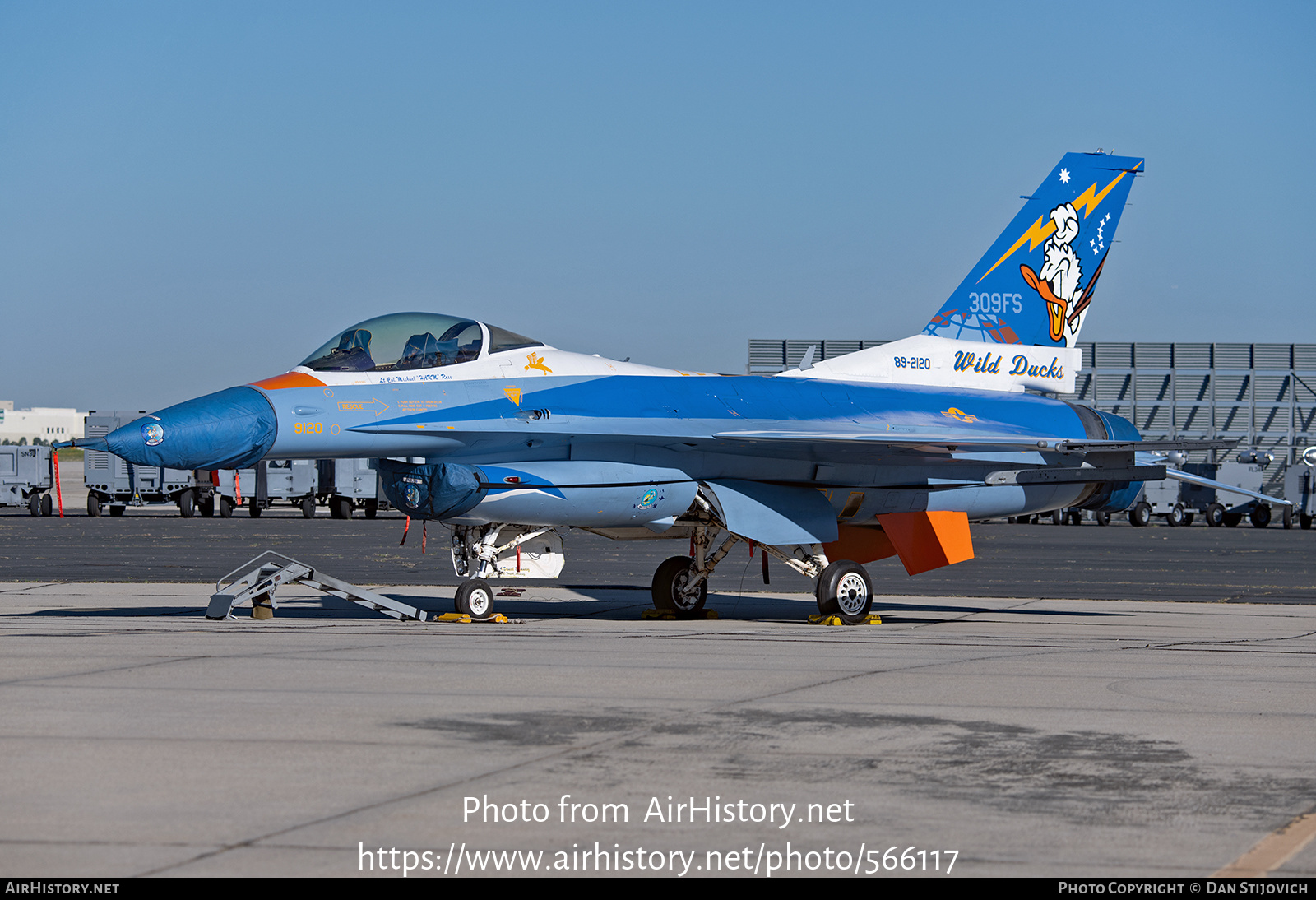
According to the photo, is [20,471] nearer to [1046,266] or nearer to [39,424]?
[1046,266]

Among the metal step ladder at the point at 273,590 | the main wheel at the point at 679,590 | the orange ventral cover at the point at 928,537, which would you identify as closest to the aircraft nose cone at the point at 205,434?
the metal step ladder at the point at 273,590

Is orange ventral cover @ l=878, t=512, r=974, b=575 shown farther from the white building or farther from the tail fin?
the white building

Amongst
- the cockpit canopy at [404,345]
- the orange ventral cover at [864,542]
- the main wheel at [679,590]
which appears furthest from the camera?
the orange ventral cover at [864,542]

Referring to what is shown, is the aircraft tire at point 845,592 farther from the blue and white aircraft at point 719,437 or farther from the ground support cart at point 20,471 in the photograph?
the ground support cart at point 20,471

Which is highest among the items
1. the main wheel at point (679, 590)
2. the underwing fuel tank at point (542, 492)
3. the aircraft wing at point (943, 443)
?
the aircraft wing at point (943, 443)

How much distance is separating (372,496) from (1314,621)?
111ft

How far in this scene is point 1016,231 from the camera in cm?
1938

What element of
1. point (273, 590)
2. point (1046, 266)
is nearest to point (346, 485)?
point (1046, 266)

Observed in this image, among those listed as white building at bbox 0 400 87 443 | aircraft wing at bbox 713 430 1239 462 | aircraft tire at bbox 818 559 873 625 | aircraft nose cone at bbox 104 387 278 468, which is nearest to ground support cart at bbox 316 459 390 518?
aircraft tire at bbox 818 559 873 625

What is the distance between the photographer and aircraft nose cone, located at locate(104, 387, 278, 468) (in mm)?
13039

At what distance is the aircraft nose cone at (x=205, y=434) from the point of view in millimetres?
13039

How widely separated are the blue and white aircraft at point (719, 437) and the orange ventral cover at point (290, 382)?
28 millimetres

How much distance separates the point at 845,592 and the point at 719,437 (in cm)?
244

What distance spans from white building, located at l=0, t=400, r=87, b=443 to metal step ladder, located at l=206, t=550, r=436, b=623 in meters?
182
